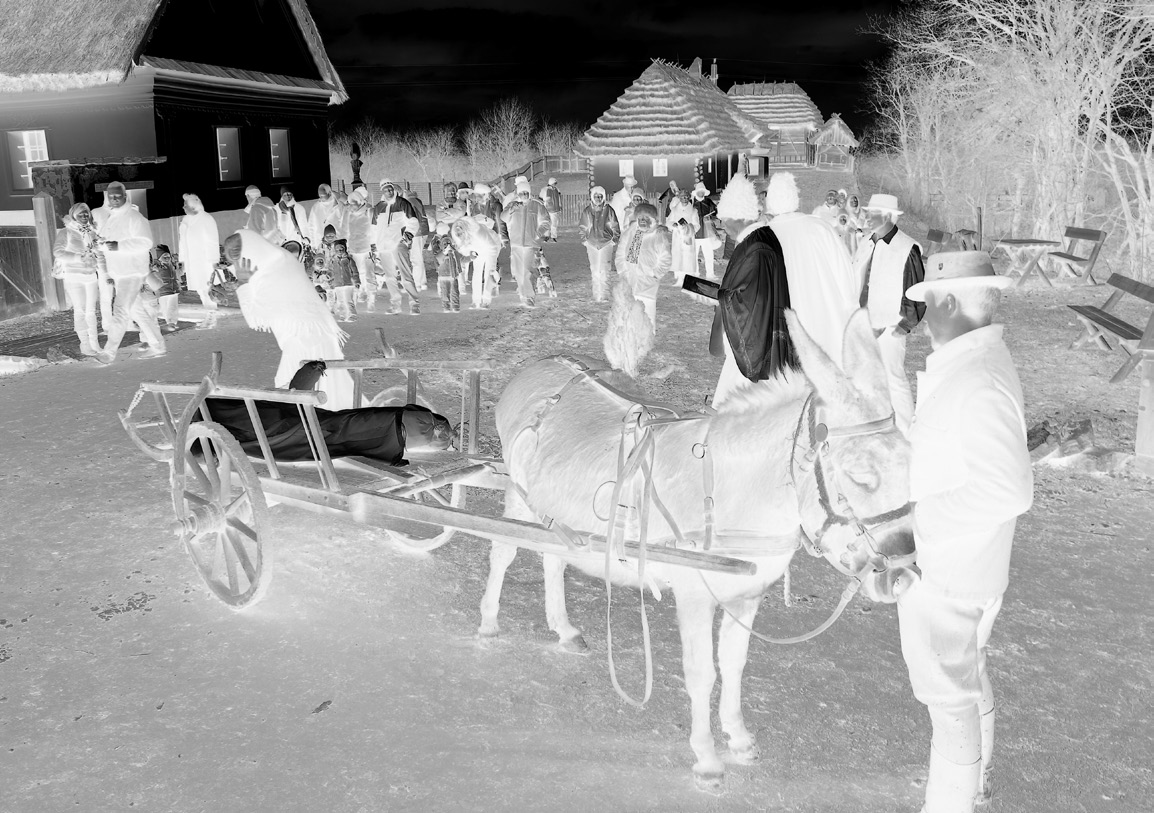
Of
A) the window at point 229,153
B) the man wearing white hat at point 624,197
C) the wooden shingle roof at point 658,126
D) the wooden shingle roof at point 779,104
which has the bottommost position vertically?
the man wearing white hat at point 624,197

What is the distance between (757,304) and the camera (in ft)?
14.3

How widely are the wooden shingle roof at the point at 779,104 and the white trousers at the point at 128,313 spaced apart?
55406mm

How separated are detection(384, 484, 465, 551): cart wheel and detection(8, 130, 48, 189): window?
19237mm

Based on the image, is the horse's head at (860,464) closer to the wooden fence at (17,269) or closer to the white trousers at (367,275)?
the white trousers at (367,275)

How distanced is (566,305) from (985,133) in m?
12.5

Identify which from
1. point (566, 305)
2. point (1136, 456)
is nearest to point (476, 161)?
point (566, 305)

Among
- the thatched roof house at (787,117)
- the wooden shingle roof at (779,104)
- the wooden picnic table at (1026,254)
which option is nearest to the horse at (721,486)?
the wooden picnic table at (1026,254)

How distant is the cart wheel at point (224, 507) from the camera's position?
471 centimetres

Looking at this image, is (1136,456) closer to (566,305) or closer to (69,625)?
(69,625)

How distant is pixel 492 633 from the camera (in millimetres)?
4848

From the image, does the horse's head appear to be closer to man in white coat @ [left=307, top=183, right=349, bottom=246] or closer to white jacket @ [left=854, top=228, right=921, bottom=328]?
white jacket @ [left=854, top=228, right=921, bottom=328]

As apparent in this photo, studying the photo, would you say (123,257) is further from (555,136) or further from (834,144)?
(555,136)

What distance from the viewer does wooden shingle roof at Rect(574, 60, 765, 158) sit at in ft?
100

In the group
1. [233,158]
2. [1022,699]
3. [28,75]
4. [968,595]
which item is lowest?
[1022,699]
